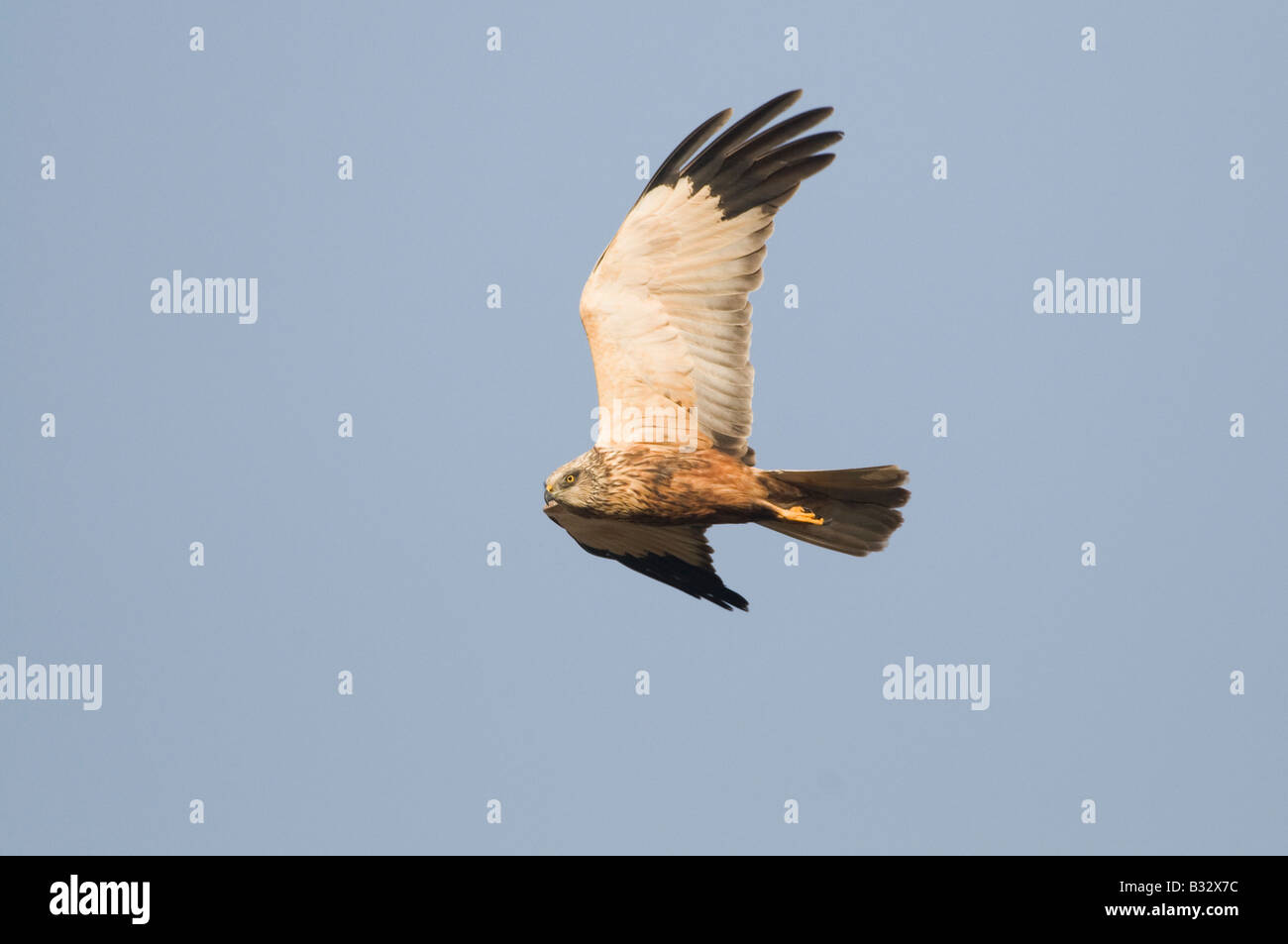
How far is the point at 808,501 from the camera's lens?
42.7ft

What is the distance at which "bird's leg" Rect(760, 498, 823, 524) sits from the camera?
505 inches

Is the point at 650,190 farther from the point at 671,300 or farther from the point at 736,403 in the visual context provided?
the point at 736,403

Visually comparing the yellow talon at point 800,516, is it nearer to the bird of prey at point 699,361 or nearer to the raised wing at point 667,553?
the bird of prey at point 699,361

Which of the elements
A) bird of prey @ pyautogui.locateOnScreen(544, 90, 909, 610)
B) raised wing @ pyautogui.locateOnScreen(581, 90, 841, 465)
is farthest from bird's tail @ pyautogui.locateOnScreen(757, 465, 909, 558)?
raised wing @ pyautogui.locateOnScreen(581, 90, 841, 465)

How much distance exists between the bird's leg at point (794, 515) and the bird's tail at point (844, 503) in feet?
0.14

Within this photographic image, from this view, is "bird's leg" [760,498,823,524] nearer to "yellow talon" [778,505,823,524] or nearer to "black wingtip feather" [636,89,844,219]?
"yellow talon" [778,505,823,524]

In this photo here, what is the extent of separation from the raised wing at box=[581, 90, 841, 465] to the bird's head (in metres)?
0.58

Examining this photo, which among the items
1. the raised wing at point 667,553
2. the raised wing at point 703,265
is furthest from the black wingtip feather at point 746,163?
the raised wing at point 667,553

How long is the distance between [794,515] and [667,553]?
73.1 inches

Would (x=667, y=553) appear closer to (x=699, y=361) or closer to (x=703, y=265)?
(x=699, y=361)

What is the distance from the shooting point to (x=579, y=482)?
510 inches

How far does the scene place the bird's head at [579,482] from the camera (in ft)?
42.2
